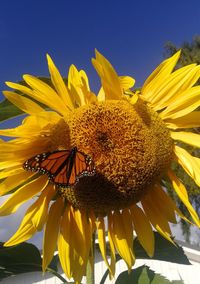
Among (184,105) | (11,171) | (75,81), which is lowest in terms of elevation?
(11,171)

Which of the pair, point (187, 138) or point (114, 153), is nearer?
point (114, 153)

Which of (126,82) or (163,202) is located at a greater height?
(126,82)

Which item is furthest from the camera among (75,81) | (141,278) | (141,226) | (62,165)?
(141,278)

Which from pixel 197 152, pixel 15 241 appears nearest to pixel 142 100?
pixel 15 241

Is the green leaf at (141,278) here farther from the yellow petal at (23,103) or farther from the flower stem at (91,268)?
the yellow petal at (23,103)

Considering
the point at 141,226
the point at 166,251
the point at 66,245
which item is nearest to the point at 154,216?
the point at 141,226

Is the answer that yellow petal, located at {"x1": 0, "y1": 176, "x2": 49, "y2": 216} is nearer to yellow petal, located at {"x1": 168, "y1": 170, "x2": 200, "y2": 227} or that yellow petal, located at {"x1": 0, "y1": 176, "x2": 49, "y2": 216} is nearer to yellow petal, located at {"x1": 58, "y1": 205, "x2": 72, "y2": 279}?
yellow petal, located at {"x1": 58, "y1": 205, "x2": 72, "y2": 279}

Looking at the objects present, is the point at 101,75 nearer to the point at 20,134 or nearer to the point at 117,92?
the point at 117,92

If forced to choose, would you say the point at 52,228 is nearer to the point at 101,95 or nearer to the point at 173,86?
the point at 101,95
